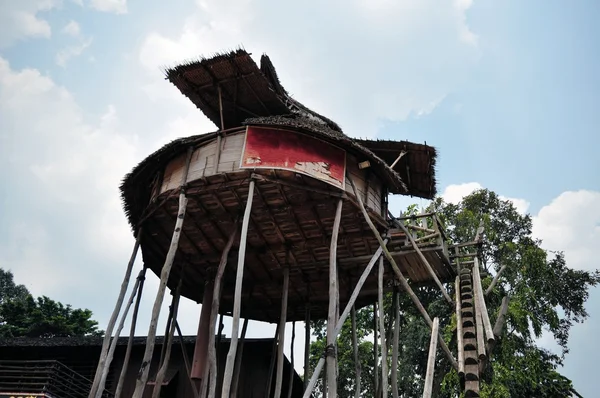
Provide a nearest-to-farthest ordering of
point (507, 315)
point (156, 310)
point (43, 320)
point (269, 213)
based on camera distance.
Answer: point (156, 310), point (269, 213), point (507, 315), point (43, 320)

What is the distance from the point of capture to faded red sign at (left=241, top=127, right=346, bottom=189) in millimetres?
11875

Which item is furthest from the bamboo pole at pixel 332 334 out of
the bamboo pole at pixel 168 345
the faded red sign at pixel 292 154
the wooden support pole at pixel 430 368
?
the bamboo pole at pixel 168 345

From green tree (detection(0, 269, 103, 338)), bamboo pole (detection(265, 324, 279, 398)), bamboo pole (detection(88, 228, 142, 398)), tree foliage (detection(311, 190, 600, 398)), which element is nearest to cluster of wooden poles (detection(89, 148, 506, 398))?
bamboo pole (detection(88, 228, 142, 398))

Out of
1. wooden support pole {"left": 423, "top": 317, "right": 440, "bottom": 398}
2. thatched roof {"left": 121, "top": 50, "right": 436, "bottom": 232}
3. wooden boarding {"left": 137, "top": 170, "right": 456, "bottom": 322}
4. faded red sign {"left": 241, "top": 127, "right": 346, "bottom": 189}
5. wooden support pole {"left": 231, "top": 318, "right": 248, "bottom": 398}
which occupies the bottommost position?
wooden support pole {"left": 423, "top": 317, "right": 440, "bottom": 398}

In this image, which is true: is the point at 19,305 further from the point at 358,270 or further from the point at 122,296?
the point at 358,270

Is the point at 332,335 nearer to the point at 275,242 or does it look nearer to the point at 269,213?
the point at 269,213

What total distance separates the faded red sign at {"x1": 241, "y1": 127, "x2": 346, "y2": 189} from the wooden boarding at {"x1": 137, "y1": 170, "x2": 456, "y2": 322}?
19 cm

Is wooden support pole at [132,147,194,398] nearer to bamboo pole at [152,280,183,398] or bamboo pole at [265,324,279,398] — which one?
bamboo pole at [152,280,183,398]

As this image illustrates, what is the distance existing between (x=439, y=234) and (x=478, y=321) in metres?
3.77

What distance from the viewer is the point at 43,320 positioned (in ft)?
96.9

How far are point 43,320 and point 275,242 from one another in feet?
67.5

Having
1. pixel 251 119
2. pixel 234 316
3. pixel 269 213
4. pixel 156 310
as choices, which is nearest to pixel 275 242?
pixel 269 213

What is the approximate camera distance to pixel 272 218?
13508 mm

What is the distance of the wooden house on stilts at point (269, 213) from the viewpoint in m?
11.9
